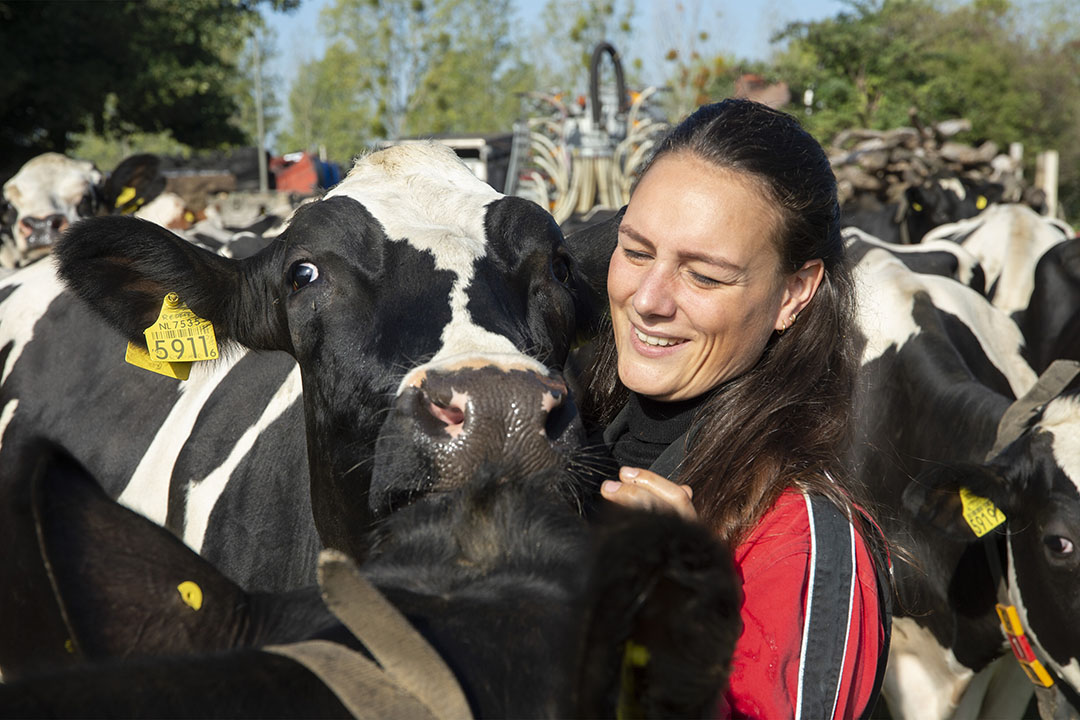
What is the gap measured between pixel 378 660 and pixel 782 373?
114 centimetres

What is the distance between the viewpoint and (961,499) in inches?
136

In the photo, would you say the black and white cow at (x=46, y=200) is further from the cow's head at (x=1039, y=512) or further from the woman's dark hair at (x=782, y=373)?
the woman's dark hair at (x=782, y=373)

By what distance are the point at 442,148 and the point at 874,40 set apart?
82.3 ft

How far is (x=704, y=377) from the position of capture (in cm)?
192

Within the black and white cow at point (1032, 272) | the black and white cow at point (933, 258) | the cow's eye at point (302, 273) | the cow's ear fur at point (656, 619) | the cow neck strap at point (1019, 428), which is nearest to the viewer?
the cow's ear fur at point (656, 619)

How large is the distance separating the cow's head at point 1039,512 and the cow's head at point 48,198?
8413 millimetres

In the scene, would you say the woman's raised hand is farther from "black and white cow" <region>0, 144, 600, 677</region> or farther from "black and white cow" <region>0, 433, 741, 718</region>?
"black and white cow" <region>0, 433, 741, 718</region>

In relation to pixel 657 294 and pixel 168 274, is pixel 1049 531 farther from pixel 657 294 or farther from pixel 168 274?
pixel 168 274

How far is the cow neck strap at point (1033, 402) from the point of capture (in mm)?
3727

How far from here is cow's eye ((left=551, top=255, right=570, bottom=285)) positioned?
8.13ft

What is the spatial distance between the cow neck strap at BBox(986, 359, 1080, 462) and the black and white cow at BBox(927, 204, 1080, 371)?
216 centimetres

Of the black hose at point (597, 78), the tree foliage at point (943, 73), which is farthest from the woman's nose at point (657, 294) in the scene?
the tree foliage at point (943, 73)

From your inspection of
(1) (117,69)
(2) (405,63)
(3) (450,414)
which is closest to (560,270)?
(3) (450,414)

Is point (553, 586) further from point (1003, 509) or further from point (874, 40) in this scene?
point (874, 40)
